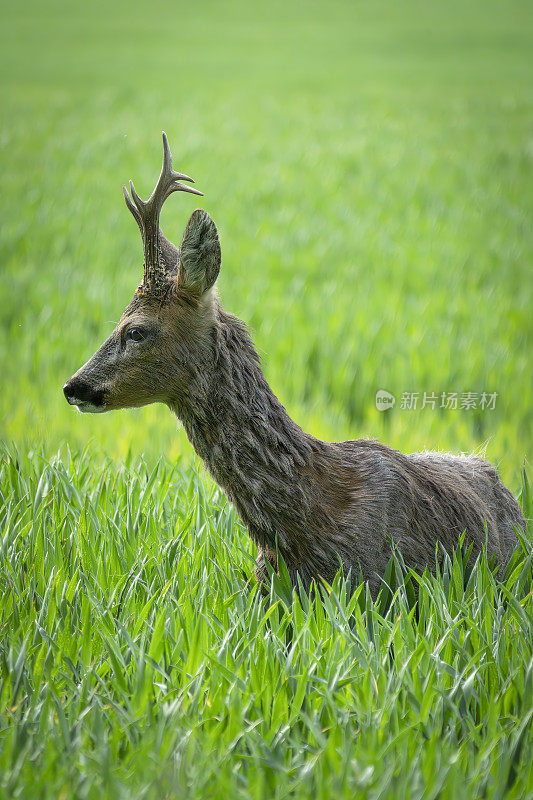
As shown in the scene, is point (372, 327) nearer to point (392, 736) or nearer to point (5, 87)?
point (392, 736)

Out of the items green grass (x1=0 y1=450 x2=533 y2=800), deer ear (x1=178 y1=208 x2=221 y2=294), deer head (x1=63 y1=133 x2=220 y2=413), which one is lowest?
green grass (x1=0 y1=450 x2=533 y2=800)

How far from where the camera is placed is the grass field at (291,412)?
2.20 metres

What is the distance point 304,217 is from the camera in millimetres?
10609

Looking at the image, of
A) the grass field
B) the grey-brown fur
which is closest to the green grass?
the grass field

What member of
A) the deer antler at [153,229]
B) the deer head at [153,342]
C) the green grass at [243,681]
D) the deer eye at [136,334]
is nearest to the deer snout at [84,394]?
the deer head at [153,342]

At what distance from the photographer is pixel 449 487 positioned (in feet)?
10.4

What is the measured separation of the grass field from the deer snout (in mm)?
642

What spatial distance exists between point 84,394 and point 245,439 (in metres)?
0.56

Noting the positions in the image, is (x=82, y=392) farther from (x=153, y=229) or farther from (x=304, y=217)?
(x=304, y=217)

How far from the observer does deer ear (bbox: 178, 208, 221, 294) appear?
8.57 ft

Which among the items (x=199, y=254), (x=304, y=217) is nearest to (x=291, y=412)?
(x=199, y=254)

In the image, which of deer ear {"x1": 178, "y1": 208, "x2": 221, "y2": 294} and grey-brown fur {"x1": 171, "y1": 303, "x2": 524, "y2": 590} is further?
grey-brown fur {"x1": 171, "y1": 303, "x2": 524, "y2": 590}

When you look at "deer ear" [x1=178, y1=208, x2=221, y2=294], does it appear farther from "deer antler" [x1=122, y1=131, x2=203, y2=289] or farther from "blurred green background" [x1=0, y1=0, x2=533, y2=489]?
"blurred green background" [x1=0, y1=0, x2=533, y2=489]

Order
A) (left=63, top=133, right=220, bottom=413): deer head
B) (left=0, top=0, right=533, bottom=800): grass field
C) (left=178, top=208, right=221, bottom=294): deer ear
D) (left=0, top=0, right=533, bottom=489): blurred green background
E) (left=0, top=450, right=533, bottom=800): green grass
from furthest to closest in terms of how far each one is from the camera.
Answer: (left=0, top=0, right=533, bottom=489): blurred green background → (left=63, top=133, right=220, bottom=413): deer head → (left=178, top=208, right=221, bottom=294): deer ear → (left=0, top=0, right=533, bottom=800): grass field → (left=0, top=450, right=533, bottom=800): green grass
